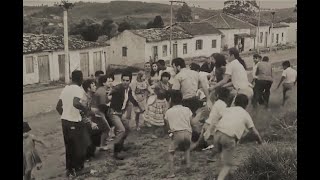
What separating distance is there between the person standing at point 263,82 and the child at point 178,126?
Result: 24.3 inches

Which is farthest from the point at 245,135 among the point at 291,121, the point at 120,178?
the point at 120,178

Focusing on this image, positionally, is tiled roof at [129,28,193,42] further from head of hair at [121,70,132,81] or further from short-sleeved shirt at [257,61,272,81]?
short-sleeved shirt at [257,61,272,81]

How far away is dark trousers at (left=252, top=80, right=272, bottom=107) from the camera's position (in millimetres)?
3818

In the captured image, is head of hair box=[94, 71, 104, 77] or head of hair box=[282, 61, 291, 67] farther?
head of hair box=[282, 61, 291, 67]

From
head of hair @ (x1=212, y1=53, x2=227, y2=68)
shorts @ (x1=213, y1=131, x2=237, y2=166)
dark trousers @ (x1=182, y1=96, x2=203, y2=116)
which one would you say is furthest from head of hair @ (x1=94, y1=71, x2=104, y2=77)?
shorts @ (x1=213, y1=131, x2=237, y2=166)

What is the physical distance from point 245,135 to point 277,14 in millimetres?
1056

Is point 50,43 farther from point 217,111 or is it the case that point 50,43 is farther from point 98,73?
point 217,111

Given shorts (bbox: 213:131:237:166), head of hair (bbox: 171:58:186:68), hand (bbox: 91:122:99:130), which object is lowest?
shorts (bbox: 213:131:237:166)

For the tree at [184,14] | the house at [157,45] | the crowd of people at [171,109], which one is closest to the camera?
the crowd of people at [171,109]

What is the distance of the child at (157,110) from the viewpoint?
3.65 meters

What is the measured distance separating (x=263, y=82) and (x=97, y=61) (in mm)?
1390

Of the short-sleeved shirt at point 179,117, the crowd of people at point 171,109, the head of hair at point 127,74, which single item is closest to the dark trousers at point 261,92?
the crowd of people at point 171,109

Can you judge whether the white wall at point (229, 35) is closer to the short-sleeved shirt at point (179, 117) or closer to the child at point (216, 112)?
the child at point (216, 112)
